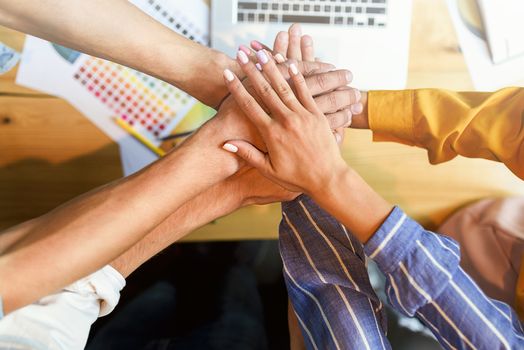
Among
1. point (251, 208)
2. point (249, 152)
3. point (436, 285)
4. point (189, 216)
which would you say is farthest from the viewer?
point (251, 208)

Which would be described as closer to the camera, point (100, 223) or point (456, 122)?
point (100, 223)

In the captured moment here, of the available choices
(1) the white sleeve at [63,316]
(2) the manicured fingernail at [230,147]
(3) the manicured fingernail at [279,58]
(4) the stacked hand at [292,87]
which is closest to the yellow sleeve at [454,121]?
(4) the stacked hand at [292,87]

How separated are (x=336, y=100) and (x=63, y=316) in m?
0.53

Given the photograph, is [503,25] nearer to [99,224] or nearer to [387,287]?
[387,287]

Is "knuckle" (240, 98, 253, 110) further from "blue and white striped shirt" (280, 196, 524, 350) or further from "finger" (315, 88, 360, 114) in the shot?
A: "blue and white striped shirt" (280, 196, 524, 350)

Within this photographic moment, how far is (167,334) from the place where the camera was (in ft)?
3.68

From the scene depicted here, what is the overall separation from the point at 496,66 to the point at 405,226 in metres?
0.47

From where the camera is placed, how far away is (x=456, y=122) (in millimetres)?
877

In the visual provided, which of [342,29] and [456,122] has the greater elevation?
[342,29]

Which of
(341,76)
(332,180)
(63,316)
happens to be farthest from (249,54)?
(63,316)

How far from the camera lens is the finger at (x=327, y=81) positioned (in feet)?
2.51

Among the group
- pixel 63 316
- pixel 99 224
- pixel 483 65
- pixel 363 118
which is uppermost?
pixel 483 65

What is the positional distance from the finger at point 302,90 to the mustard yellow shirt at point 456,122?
0.75ft

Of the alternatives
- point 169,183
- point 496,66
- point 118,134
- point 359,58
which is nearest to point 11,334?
point 169,183
